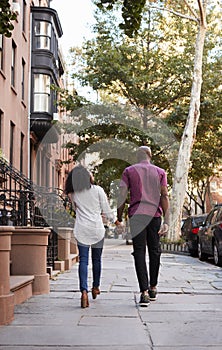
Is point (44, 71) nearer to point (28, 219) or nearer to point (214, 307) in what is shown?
point (28, 219)

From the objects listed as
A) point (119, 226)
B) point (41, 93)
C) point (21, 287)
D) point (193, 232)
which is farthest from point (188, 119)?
point (21, 287)

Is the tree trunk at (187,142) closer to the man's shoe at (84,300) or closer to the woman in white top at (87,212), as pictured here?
the woman in white top at (87,212)

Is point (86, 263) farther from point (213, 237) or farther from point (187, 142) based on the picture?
point (187, 142)

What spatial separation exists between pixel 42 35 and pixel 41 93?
283 centimetres

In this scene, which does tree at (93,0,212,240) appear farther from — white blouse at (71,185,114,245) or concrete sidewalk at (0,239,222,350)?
white blouse at (71,185,114,245)

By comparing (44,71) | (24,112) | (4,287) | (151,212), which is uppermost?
(44,71)

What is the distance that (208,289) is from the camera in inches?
394

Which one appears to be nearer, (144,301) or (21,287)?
(144,301)

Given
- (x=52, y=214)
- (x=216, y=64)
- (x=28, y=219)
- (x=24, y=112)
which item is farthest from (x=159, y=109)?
(x=28, y=219)

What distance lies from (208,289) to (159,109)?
25.9 m

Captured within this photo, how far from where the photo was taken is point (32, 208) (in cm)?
1098

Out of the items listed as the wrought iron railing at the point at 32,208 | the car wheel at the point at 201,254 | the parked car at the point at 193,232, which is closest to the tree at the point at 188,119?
the parked car at the point at 193,232

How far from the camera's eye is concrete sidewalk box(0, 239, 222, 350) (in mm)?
5507

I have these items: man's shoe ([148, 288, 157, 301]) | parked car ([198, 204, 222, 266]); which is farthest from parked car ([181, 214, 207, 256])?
man's shoe ([148, 288, 157, 301])
